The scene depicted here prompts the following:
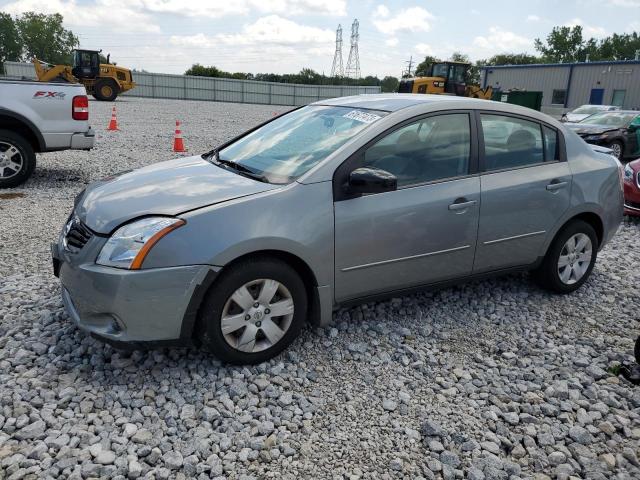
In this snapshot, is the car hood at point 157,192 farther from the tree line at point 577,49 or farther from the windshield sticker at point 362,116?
the tree line at point 577,49

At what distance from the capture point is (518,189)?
13.6 ft

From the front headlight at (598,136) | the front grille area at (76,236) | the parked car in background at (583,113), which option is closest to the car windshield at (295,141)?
the front grille area at (76,236)

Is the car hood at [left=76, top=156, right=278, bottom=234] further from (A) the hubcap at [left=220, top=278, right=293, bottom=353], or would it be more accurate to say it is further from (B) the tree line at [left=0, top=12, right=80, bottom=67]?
(B) the tree line at [left=0, top=12, right=80, bottom=67]

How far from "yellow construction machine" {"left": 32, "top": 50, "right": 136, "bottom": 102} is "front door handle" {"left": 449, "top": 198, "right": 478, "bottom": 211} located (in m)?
28.9

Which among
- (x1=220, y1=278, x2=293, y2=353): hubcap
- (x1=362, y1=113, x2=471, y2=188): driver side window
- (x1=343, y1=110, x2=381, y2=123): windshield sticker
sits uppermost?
(x1=343, y1=110, x2=381, y2=123): windshield sticker

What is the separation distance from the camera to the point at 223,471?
8.41ft

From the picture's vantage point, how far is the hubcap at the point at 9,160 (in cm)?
768

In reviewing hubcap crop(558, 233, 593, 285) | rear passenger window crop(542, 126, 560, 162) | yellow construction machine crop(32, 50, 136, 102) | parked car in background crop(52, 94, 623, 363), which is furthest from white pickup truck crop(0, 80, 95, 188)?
yellow construction machine crop(32, 50, 136, 102)

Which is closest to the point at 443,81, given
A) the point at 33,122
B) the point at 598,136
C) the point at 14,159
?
Answer: the point at 598,136

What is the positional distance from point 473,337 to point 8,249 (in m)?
4.41

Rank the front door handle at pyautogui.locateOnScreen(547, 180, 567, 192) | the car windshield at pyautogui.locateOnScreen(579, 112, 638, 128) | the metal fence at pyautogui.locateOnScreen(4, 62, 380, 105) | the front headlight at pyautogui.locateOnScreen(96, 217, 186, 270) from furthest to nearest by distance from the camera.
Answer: the metal fence at pyautogui.locateOnScreen(4, 62, 380, 105), the car windshield at pyautogui.locateOnScreen(579, 112, 638, 128), the front door handle at pyautogui.locateOnScreen(547, 180, 567, 192), the front headlight at pyautogui.locateOnScreen(96, 217, 186, 270)

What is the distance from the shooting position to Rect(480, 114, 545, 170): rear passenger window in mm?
4133

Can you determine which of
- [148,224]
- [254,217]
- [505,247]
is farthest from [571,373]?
[148,224]

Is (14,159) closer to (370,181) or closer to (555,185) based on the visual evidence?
(370,181)
